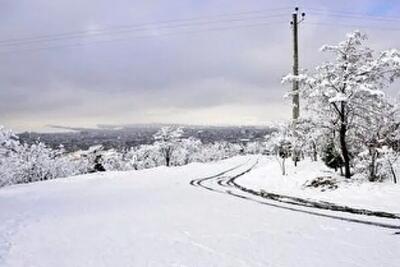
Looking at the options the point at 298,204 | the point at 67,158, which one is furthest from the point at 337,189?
the point at 67,158

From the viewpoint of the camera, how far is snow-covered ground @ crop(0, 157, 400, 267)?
9.56m

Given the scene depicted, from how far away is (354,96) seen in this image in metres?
22.4

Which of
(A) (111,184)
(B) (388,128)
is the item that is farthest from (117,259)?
(A) (111,184)

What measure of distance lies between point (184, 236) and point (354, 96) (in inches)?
545

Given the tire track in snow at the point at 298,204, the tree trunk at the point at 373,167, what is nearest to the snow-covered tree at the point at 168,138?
the tire track in snow at the point at 298,204

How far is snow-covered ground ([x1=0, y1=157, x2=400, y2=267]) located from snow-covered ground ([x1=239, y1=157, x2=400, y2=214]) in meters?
3.26

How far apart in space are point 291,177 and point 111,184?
11.7 metres

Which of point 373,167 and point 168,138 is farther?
point 168,138

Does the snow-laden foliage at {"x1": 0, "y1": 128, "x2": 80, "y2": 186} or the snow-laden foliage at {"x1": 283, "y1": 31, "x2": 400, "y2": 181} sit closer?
the snow-laden foliage at {"x1": 283, "y1": 31, "x2": 400, "y2": 181}

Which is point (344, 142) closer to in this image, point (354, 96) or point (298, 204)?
point (354, 96)

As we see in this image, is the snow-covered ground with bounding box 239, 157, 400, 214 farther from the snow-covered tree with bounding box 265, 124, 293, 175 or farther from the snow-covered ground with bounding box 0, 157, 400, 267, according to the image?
the snow-covered ground with bounding box 0, 157, 400, 267

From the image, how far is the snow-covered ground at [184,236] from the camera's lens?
9562 mm

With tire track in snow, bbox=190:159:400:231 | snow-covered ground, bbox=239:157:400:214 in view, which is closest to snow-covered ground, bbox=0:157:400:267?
tire track in snow, bbox=190:159:400:231

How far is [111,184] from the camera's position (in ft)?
99.5
